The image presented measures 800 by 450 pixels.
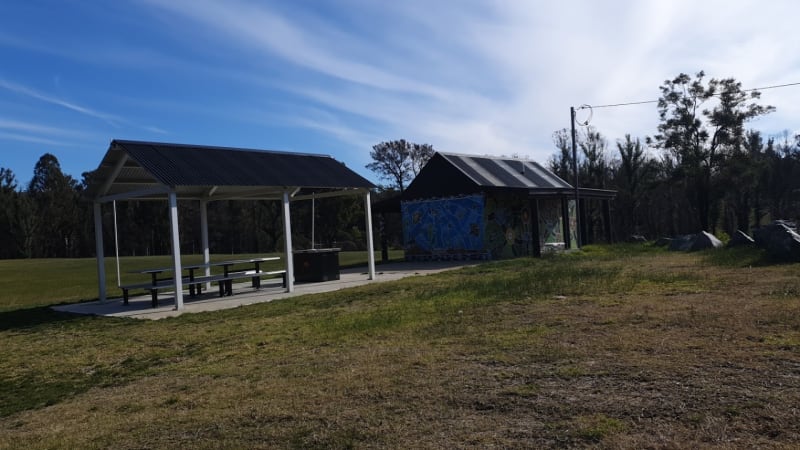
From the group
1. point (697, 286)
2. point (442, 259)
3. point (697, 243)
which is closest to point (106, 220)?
point (442, 259)

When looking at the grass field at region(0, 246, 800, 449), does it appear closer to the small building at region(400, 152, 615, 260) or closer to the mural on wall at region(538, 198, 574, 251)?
the small building at region(400, 152, 615, 260)

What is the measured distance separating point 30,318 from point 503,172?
783 inches

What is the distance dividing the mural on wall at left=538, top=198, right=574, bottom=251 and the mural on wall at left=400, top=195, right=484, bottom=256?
145 inches

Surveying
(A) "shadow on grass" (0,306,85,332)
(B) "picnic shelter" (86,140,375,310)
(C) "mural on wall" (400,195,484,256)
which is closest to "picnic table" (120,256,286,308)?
(B) "picnic shelter" (86,140,375,310)

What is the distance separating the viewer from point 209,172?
13508 mm

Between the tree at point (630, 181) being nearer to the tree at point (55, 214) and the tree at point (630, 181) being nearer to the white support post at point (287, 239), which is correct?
the white support post at point (287, 239)

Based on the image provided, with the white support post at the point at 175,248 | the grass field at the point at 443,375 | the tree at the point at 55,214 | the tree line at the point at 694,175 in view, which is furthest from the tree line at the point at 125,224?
the grass field at the point at 443,375

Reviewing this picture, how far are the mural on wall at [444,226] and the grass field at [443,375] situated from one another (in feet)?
46.5

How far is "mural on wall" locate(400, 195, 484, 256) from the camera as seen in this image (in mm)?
24688

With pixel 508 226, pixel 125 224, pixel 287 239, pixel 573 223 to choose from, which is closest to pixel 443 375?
pixel 287 239

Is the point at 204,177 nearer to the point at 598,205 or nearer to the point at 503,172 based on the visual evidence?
the point at 503,172

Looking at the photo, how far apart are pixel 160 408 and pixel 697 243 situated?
1932 cm

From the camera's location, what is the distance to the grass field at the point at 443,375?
4008 millimetres

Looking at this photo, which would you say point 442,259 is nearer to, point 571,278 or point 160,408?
point 571,278
